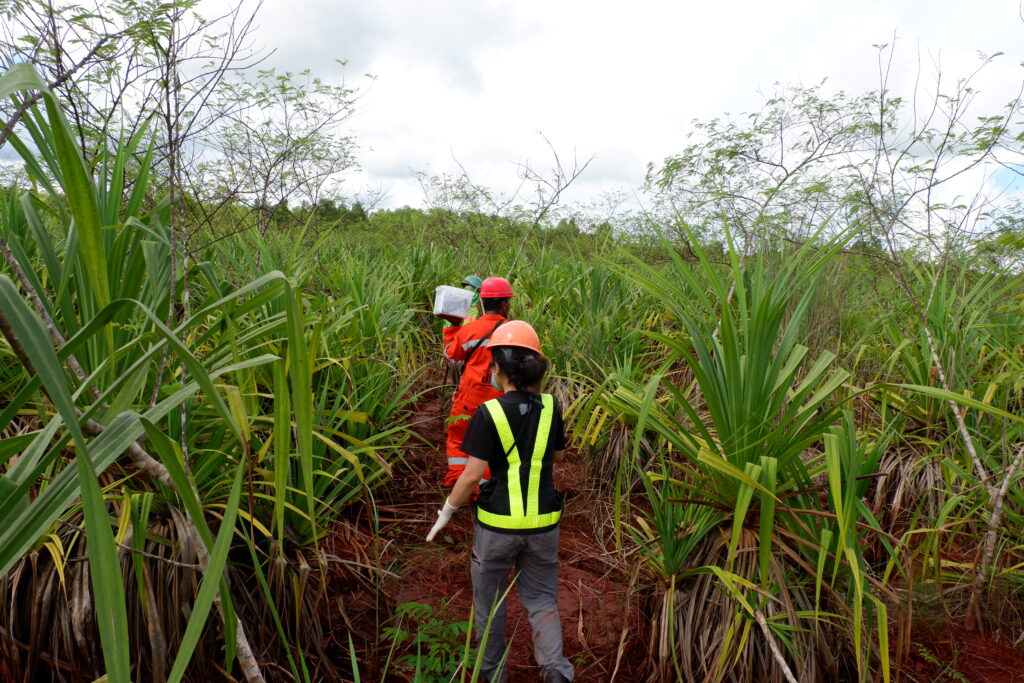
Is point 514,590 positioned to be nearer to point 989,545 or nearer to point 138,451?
point 989,545

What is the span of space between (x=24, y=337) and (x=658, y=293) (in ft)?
5.73

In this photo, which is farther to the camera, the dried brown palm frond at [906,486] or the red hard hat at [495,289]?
the red hard hat at [495,289]

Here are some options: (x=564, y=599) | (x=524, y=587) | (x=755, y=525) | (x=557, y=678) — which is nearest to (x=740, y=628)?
(x=755, y=525)

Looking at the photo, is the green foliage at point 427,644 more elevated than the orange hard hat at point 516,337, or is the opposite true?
the orange hard hat at point 516,337

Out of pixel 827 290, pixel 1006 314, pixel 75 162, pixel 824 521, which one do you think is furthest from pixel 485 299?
pixel 1006 314

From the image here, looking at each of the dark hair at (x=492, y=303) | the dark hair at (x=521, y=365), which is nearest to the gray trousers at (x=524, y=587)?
the dark hair at (x=521, y=365)

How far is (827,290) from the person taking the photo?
9.43 feet

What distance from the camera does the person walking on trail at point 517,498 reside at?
2.12m

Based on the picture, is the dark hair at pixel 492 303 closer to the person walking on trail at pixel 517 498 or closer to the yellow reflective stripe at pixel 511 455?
the person walking on trail at pixel 517 498

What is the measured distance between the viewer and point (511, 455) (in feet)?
6.93

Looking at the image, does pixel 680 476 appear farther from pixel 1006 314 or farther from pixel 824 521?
pixel 1006 314

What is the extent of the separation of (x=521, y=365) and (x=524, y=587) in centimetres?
88

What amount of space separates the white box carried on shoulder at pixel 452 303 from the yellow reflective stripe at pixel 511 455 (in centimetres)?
203

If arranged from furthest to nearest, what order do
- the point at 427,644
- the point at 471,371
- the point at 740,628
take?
1. the point at 471,371
2. the point at 427,644
3. the point at 740,628
